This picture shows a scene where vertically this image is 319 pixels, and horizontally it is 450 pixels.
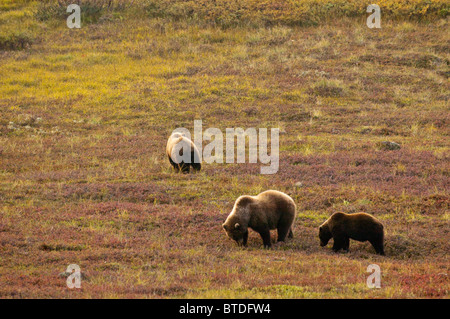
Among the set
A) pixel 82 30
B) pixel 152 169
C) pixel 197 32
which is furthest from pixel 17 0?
pixel 152 169

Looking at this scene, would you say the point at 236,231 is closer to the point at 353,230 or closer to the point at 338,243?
the point at 338,243

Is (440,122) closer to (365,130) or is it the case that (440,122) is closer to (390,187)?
(365,130)

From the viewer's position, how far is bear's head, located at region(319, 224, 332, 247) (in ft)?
38.8

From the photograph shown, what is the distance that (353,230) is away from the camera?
11.6 meters

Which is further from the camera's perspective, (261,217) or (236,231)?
(261,217)

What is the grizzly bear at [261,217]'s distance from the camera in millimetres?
11656

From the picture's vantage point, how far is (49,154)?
20688 millimetres

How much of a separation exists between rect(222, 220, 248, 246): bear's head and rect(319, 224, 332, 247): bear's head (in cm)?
157

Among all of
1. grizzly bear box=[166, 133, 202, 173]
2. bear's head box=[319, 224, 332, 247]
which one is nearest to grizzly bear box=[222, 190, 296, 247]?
bear's head box=[319, 224, 332, 247]

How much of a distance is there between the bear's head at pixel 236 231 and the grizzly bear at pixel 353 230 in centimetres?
165

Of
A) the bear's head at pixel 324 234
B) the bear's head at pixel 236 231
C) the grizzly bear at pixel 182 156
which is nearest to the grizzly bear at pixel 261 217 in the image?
the bear's head at pixel 236 231

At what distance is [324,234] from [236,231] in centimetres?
185

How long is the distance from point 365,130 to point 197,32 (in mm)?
17775

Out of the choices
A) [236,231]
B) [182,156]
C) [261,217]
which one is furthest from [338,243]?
[182,156]
